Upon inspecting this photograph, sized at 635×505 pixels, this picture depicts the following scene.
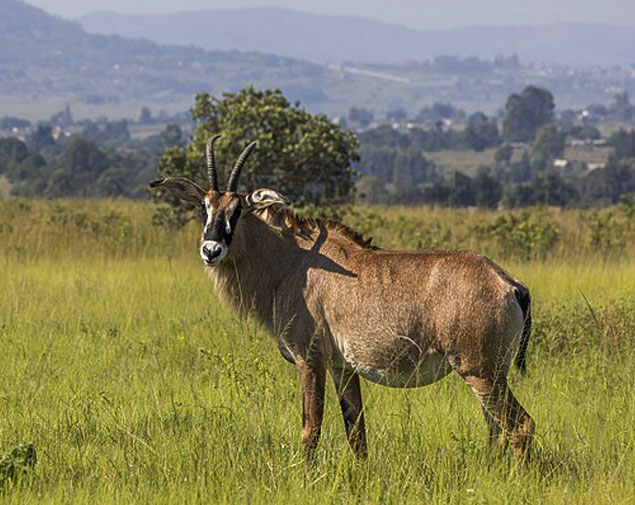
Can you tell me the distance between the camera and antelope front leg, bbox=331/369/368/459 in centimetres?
684

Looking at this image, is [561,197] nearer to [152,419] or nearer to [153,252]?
[153,252]

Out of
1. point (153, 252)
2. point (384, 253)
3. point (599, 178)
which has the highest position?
point (384, 253)

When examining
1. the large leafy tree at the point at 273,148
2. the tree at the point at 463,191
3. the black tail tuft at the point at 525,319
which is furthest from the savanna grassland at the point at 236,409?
the tree at the point at 463,191

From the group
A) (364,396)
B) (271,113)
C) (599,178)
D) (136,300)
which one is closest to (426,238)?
(271,113)

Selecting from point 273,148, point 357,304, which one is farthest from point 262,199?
point 273,148

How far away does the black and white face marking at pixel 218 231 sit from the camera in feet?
22.1

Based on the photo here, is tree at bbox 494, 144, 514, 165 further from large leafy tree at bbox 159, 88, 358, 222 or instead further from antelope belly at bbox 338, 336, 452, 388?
antelope belly at bbox 338, 336, 452, 388

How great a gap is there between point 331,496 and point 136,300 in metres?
6.50

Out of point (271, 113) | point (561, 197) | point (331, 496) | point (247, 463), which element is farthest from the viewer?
point (561, 197)

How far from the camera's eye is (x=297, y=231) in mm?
7414

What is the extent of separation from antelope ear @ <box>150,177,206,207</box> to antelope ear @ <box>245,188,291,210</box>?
315mm

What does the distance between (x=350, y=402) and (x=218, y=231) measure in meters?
1.40

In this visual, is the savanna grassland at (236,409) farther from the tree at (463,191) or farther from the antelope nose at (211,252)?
the tree at (463,191)

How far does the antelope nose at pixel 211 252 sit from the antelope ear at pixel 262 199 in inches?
21.6
